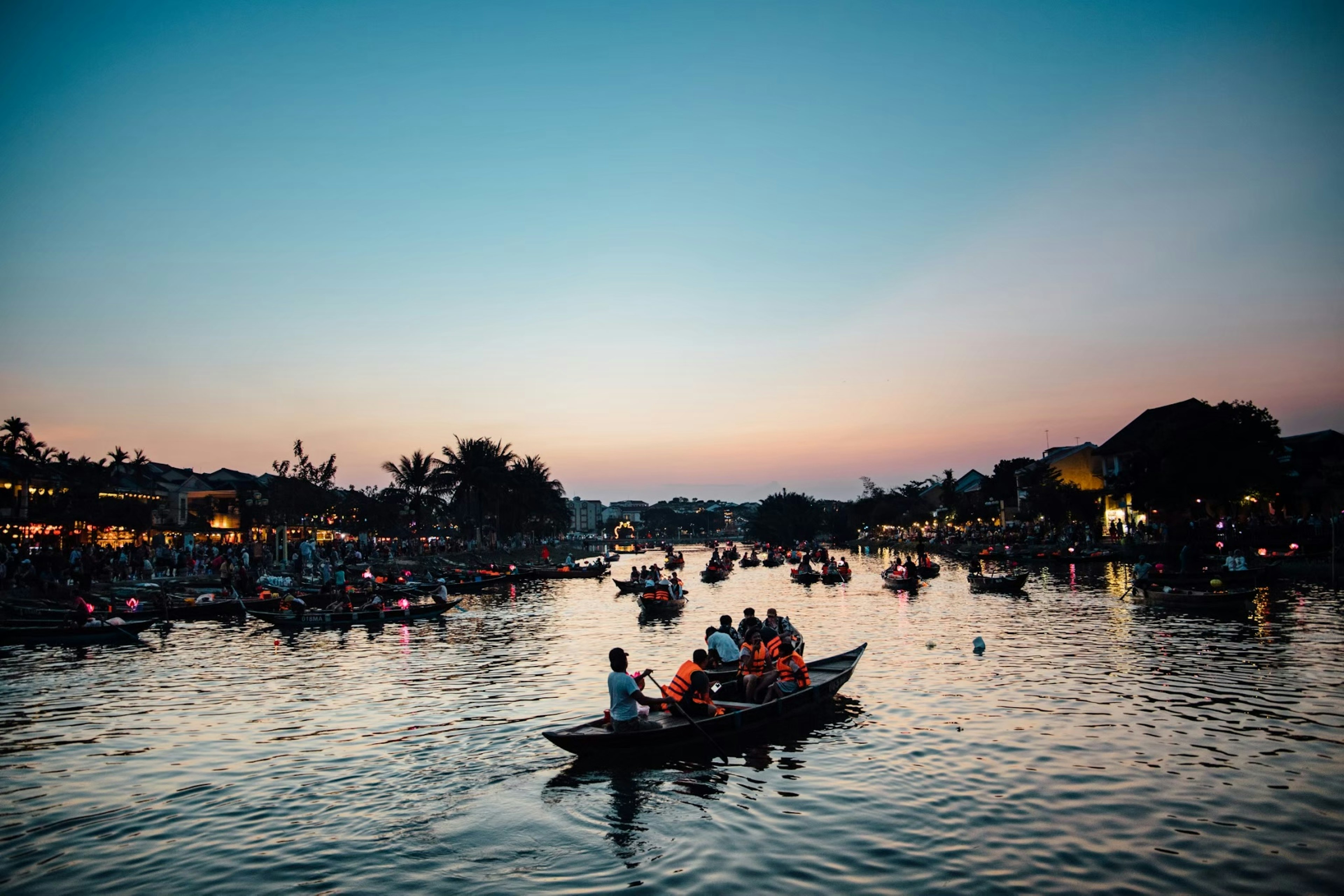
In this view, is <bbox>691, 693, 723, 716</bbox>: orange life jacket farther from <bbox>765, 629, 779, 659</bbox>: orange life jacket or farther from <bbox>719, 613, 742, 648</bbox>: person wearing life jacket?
A: <bbox>719, 613, 742, 648</bbox>: person wearing life jacket

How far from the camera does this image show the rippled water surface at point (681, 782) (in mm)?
10594

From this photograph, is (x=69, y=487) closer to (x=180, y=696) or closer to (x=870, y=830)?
(x=180, y=696)

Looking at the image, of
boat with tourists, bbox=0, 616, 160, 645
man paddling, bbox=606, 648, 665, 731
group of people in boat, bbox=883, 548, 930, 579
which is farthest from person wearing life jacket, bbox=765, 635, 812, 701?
group of people in boat, bbox=883, 548, 930, 579

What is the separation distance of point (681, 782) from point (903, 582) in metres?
44.2

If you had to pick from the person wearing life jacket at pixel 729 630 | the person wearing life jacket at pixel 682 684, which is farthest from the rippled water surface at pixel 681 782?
the person wearing life jacket at pixel 729 630

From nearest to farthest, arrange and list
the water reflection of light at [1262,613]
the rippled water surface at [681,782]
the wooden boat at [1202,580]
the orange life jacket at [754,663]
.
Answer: the rippled water surface at [681,782] < the orange life jacket at [754,663] < the water reflection of light at [1262,613] < the wooden boat at [1202,580]

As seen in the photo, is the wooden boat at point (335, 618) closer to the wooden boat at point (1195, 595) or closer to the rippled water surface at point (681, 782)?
the rippled water surface at point (681, 782)

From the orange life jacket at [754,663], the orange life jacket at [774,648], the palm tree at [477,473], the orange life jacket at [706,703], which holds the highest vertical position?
the palm tree at [477,473]

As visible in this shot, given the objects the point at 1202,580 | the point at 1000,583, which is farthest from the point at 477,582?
the point at 1202,580

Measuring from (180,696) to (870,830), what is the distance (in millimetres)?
19362

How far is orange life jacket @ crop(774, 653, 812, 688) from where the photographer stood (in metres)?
18.2

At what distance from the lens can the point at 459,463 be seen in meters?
93.4

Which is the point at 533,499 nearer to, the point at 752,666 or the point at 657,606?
the point at 657,606

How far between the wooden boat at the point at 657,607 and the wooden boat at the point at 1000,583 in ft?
66.0
